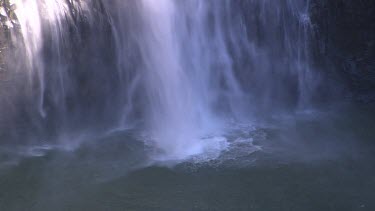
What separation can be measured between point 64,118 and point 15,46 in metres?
1.74

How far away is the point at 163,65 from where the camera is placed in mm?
11914

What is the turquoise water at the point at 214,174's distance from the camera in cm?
914

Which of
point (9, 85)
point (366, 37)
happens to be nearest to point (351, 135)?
point (366, 37)

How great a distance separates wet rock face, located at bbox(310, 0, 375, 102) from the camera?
12.7 meters

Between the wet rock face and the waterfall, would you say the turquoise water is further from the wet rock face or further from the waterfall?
the wet rock face

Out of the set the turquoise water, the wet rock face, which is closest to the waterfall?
the wet rock face

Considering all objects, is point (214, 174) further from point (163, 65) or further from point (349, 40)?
point (349, 40)

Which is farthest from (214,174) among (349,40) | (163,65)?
(349,40)

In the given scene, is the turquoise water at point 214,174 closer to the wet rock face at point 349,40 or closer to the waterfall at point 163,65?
the waterfall at point 163,65

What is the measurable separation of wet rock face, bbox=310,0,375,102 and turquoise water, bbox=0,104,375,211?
152cm

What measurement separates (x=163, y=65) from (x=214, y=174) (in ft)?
10.1

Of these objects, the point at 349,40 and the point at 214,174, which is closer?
the point at 214,174

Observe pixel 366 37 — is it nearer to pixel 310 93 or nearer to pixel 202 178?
pixel 310 93

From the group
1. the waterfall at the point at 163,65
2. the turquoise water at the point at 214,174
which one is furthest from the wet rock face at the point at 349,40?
the turquoise water at the point at 214,174
